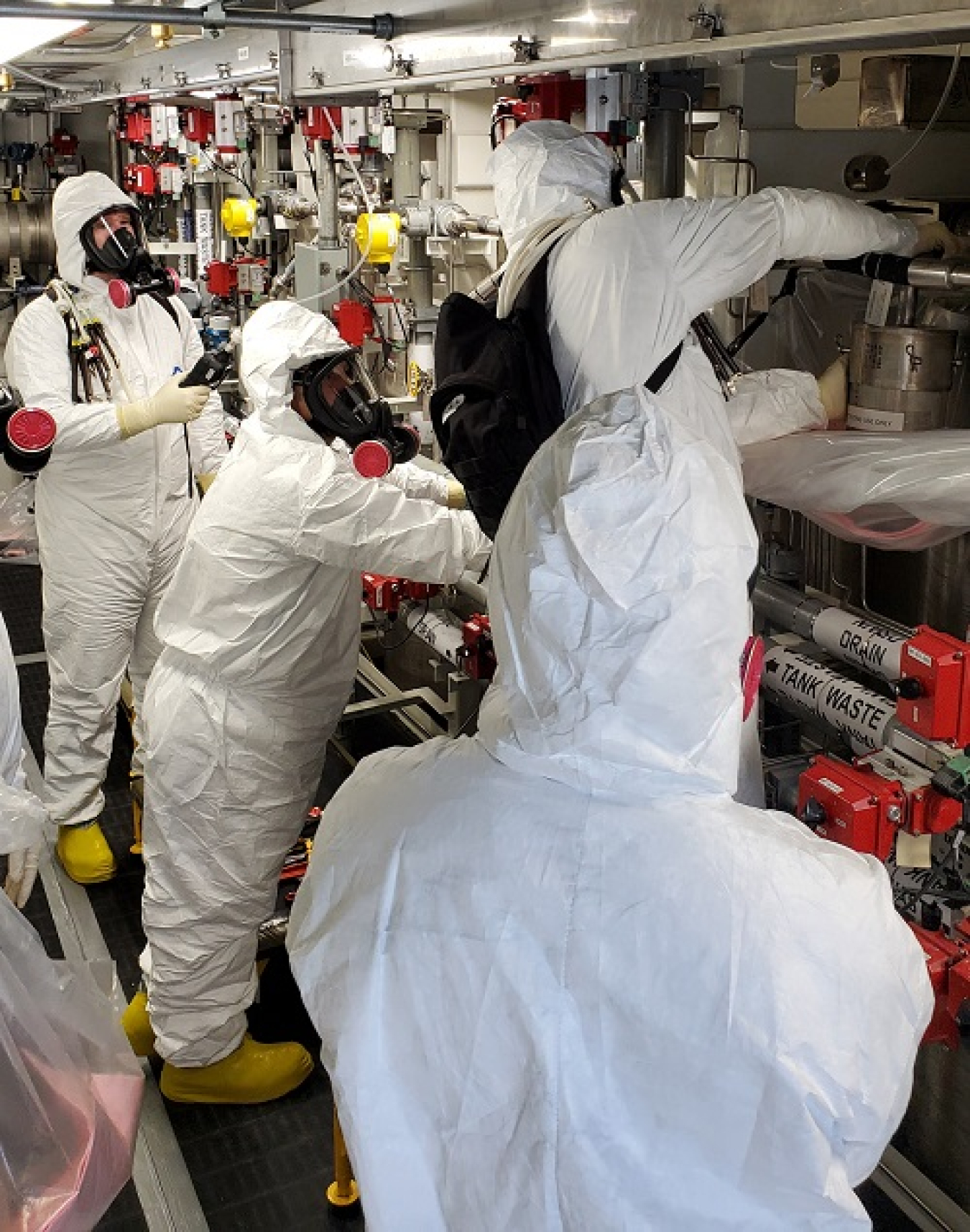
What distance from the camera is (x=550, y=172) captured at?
2.06m

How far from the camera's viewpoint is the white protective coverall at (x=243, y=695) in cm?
255

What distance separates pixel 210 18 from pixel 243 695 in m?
1.28

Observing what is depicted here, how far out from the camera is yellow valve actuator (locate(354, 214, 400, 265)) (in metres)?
3.84

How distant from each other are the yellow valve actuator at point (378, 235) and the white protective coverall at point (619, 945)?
2728mm

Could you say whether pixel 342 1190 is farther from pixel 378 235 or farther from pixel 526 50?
pixel 378 235

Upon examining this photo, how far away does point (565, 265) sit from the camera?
6.53 feet

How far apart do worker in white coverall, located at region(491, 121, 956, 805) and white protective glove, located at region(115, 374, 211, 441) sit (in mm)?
1486

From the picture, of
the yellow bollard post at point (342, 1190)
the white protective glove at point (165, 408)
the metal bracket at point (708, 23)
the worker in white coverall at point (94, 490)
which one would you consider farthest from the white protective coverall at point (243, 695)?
the metal bracket at point (708, 23)

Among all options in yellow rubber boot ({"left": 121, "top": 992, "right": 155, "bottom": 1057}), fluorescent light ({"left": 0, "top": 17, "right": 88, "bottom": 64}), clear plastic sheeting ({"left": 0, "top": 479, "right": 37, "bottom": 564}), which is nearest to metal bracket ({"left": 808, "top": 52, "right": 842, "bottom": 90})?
fluorescent light ({"left": 0, "top": 17, "right": 88, "bottom": 64})

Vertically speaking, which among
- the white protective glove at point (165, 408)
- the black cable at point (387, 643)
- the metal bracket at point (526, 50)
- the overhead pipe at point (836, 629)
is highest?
the metal bracket at point (526, 50)

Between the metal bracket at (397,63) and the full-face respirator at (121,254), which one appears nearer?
the metal bracket at (397,63)

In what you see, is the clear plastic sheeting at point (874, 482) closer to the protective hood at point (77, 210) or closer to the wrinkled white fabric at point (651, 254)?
the wrinkled white fabric at point (651, 254)

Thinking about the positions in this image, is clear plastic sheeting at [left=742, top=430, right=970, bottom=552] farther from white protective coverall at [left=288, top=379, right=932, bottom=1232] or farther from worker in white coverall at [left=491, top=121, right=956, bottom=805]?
white protective coverall at [left=288, top=379, right=932, bottom=1232]

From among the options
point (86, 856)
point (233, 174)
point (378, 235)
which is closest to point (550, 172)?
point (378, 235)
